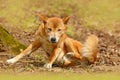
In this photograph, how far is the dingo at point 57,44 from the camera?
31.1ft

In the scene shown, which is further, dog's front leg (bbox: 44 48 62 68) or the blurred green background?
the blurred green background

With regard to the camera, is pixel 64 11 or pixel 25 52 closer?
pixel 25 52

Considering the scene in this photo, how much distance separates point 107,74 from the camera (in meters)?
9.08

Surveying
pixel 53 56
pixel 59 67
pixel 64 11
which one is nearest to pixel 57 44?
pixel 53 56

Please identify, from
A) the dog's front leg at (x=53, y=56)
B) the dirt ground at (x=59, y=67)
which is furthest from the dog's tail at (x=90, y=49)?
the dog's front leg at (x=53, y=56)

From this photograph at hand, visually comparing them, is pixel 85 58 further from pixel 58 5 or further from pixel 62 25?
pixel 58 5

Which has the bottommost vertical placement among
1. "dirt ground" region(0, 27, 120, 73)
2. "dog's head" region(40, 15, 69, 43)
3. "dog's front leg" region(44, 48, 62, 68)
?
"dirt ground" region(0, 27, 120, 73)

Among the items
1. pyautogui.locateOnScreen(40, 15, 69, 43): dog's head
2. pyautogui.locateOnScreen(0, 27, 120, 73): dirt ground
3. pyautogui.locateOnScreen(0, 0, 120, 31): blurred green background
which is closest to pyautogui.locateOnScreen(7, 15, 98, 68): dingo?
pyautogui.locateOnScreen(40, 15, 69, 43): dog's head

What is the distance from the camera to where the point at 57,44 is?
9.63m

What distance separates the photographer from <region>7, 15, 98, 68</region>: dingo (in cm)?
947

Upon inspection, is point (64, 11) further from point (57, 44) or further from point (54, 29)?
point (54, 29)

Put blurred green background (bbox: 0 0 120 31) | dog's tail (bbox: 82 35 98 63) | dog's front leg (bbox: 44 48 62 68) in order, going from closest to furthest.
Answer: dog's front leg (bbox: 44 48 62 68)
dog's tail (bbox: 82 35 98 63)
blurred green background (bbox: 0 0 120 31)

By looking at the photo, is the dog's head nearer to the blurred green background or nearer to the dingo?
the dingo

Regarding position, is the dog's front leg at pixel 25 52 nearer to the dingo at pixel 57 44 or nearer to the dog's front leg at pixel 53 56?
the dingo at pixel 57 44
